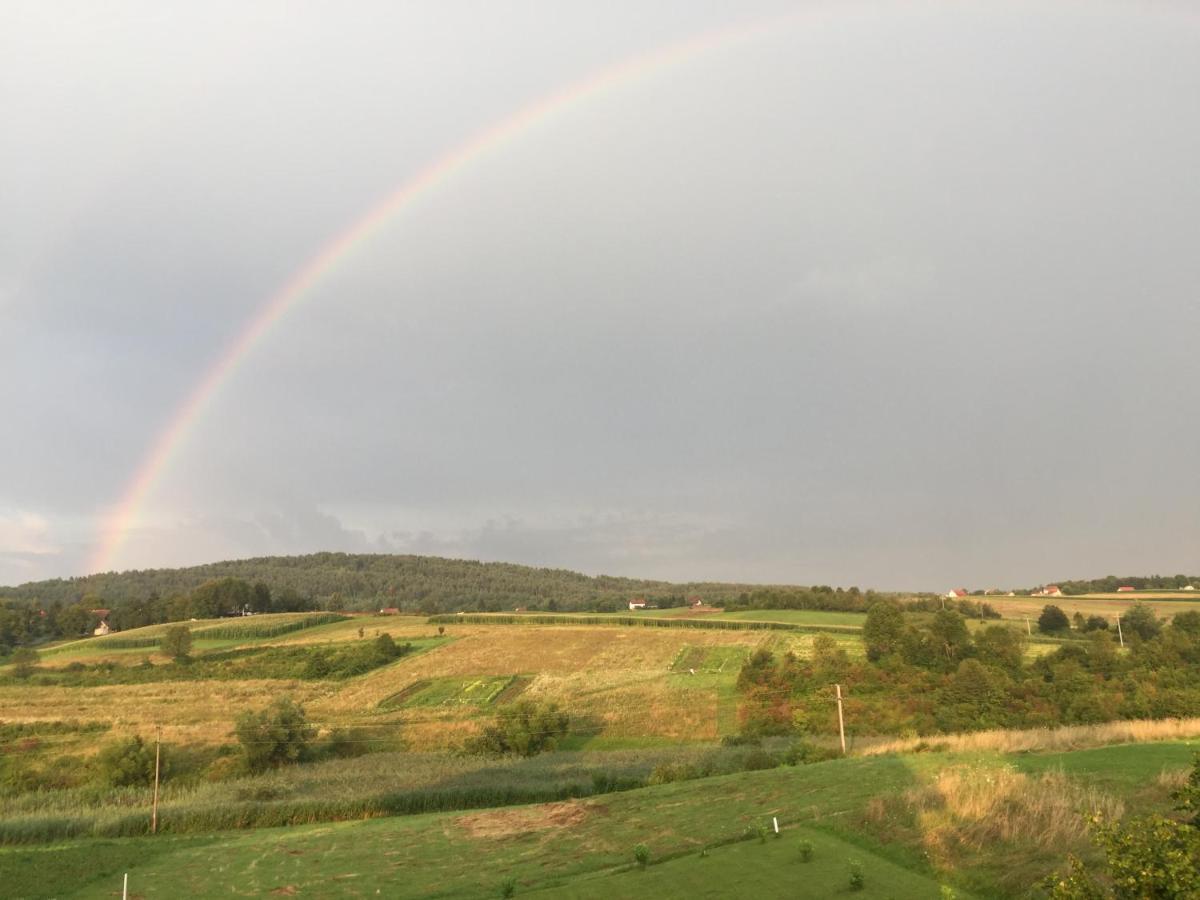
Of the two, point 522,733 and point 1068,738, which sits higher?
point 1068,738

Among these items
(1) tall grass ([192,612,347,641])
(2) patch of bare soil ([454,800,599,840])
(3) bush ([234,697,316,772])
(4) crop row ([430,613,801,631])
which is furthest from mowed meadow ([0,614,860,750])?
(2) patch of bare soil ([454,800,599,840])

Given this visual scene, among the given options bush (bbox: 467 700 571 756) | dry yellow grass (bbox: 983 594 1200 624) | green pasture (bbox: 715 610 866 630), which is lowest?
bush (bbox: 467 700 571 756)

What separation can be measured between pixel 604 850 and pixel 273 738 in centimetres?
4826

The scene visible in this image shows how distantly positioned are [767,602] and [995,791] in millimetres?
124282

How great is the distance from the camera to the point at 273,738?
211ft

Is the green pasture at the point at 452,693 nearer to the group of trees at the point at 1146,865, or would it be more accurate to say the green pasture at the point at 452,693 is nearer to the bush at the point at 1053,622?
the bush at the point at 1053,622

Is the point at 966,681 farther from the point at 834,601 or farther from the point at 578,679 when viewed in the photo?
the point at 834,601

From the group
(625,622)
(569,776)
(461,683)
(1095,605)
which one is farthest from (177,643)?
(1095,605)

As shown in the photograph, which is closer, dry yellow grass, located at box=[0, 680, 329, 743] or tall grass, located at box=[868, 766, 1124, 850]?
tall grass, located at box=[868, 766, 1124, 850]

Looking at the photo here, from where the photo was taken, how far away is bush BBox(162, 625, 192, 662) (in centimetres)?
11569

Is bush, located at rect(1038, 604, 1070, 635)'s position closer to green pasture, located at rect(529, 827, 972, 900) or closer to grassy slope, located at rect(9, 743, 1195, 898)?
grassy slope, located at rect(9, 743, 1195, 898)

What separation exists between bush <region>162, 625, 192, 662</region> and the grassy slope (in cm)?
8390

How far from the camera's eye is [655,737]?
6594cm

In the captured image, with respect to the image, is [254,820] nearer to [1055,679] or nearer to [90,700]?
[90,700]
